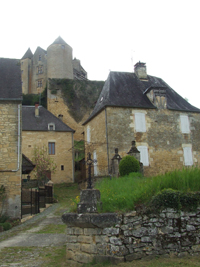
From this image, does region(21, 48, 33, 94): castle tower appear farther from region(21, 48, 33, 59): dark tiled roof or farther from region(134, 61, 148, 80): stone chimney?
region(134, 61, 148, 80): stone chimney

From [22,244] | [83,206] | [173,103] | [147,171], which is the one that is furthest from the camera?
[173,103]

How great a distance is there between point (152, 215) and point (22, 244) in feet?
11.5

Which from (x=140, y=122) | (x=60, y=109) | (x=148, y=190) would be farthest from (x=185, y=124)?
(x=60, y=109)

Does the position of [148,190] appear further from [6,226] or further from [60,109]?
[60,109]

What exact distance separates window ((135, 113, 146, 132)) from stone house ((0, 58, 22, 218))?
8.03 metres

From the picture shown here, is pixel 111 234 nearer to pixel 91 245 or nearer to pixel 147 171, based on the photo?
pixel 91 245

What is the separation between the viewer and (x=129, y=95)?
18.4 m

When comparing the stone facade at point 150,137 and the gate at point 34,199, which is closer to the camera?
the gate at point 34,199

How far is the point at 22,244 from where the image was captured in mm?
6570

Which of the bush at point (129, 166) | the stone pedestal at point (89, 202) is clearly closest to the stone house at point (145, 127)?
the bush at point (129, 166)

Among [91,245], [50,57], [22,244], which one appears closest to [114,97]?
[22,244]

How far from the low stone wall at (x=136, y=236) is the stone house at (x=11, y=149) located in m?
6.22

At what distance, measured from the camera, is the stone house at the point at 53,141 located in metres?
23.2

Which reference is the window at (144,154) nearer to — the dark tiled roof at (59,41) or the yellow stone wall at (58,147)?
the yellow stone wall at (58,147)
